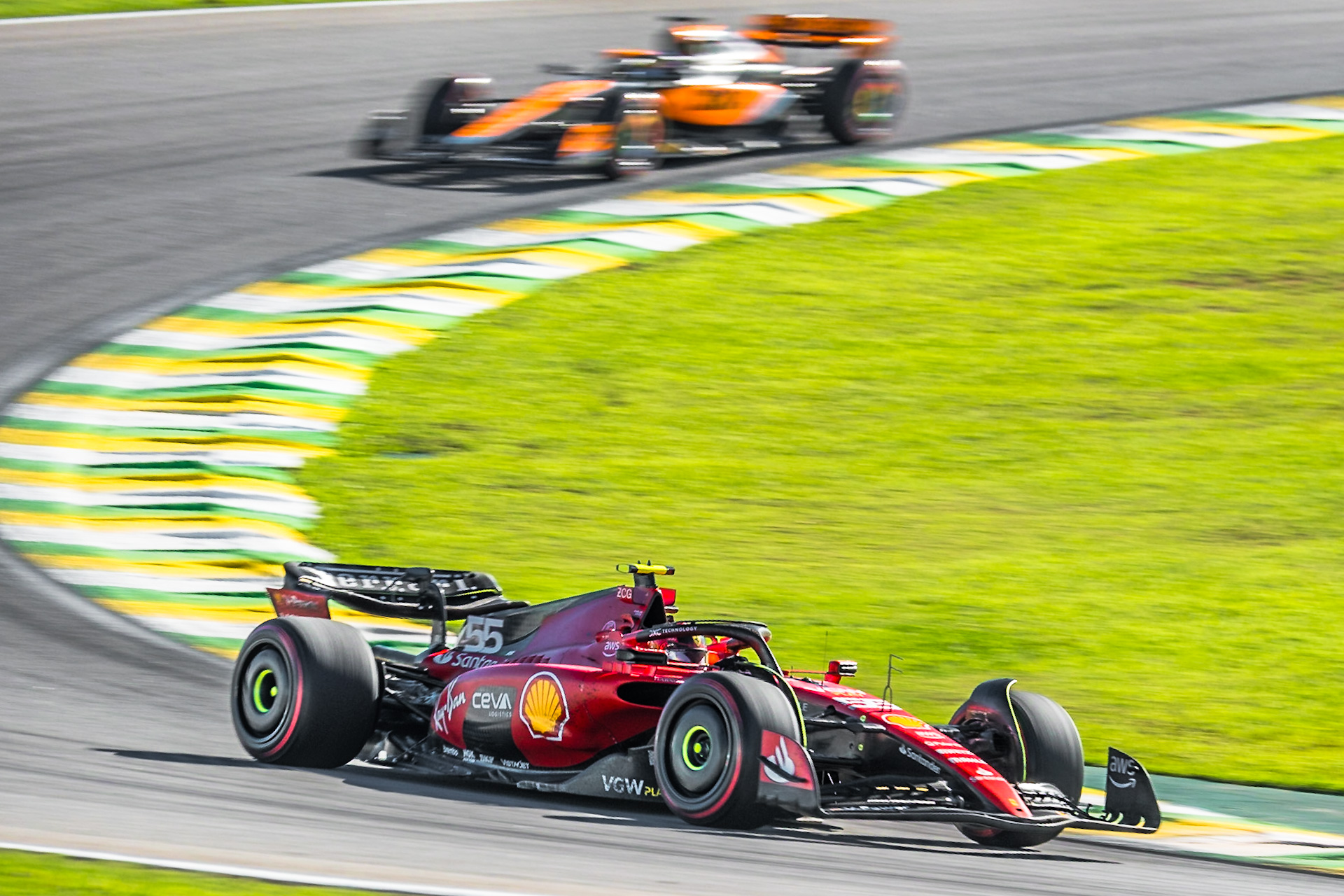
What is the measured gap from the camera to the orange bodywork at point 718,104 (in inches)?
894

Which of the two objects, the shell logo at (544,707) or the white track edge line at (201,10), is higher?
the white track edge line at (201,10)

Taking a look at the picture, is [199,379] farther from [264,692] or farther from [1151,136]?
[1151,136]

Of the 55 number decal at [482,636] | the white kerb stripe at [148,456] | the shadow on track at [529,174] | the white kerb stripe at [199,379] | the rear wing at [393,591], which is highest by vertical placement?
the shadow on track at [529,174]

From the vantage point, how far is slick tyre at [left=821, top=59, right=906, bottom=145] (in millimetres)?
23906

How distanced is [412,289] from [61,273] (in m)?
3.29

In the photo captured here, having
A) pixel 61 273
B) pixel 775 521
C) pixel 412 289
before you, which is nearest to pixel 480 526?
pixel 775 521

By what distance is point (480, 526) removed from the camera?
44.8 ft

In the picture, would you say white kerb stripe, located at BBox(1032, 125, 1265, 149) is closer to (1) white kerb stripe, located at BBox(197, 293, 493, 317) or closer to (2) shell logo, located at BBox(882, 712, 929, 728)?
(1) white kerb stripe, located at BBox(197, 293, 493, 317)

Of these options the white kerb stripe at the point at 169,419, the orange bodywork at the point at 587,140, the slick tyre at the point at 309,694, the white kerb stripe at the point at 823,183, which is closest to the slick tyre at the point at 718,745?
the slick tyre at the point at 309,694

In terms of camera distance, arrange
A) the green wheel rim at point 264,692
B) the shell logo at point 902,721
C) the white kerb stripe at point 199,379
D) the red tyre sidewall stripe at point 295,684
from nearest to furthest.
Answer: the shell logo at point 902,721 < the red tyre sidewall stripe at point 295,684 < the green wheel rim at point 264,692 < the white kerb stripe at point 199,379

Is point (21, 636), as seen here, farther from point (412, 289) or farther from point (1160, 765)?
point (412, 289)

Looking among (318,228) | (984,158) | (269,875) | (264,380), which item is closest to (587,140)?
(318,228)

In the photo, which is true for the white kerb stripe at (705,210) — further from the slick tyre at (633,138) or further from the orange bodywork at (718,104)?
the orange bodywork at (718,104)

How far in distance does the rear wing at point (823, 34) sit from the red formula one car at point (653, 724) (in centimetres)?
1613
